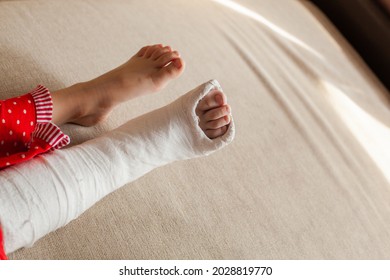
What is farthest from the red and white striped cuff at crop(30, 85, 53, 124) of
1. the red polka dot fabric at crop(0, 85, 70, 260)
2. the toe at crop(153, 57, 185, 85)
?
the toe at crop(153, 57, 185, 85)

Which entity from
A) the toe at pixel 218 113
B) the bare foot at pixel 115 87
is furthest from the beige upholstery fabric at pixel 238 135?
the toe at pixel 218 113

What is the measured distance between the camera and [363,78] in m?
1.56

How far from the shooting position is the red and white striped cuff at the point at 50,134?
950 mm

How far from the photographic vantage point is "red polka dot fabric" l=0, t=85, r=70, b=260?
91 centimetres

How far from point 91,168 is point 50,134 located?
0.10 m

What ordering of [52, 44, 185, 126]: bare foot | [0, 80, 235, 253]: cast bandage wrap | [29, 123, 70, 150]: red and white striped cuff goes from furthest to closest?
[52, 44, 185, 126]: bare foot, [29, 123, 70, 150]: red and white striped cuff, [0, 80, 235, 253]: cast bandage wrap

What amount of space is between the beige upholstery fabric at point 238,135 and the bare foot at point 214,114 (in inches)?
4.9

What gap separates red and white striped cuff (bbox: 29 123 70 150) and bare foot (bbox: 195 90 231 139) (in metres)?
0.27

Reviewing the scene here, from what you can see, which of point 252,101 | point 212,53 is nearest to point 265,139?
point 252,101

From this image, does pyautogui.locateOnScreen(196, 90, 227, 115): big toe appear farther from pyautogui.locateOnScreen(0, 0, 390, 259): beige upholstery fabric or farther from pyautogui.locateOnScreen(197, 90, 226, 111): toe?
pyautogui.locateOnScreen(0, 0, 390, 259): beige upholstery fabric

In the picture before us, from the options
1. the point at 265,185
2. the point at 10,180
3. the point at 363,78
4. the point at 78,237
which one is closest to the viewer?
the point at 10,180

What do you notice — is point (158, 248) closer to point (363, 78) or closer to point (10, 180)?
point (10, 180)

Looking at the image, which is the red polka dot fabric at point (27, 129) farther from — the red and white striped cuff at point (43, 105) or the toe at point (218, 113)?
the toe at point (218, 113)
